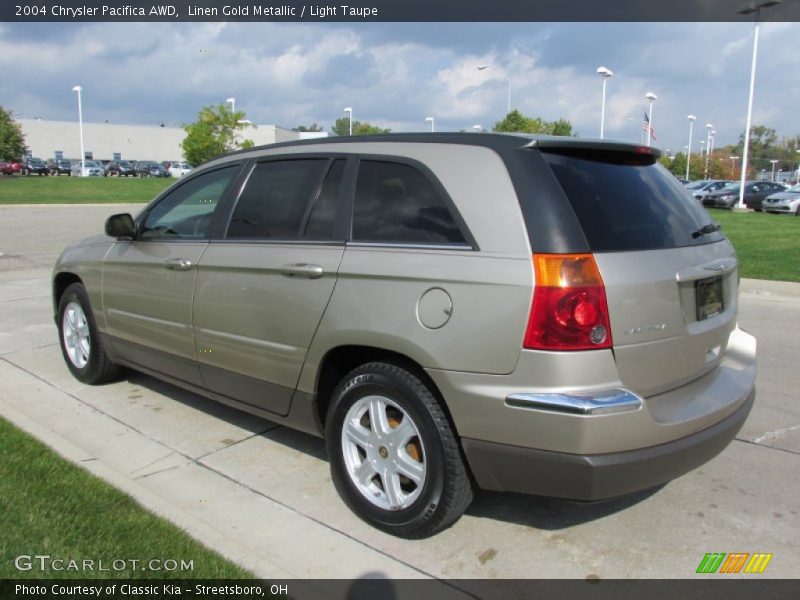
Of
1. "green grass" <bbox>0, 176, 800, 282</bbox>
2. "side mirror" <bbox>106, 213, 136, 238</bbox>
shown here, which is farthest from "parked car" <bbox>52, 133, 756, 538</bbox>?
"green grass" <bbox>0, 176, 800, 282</bbox>

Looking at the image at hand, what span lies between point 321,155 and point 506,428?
71.6 inches

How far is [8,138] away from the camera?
57375 millimetres

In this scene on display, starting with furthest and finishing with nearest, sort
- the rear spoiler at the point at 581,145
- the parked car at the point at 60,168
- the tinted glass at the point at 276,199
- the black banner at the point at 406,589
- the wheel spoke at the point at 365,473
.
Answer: the parked car at the point at 60,168 < the tinted glass at the point at 276,199 < the wheel spoke at the point at 365,473 < the rear spoiler at the point at 581,145 < the black banner at the point at 406,589

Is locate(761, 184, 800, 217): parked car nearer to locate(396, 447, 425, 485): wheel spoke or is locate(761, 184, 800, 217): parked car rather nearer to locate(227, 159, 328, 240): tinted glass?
locate(227, 159, 328, 240): tinted glass

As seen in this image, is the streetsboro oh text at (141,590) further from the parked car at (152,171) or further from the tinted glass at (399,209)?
the parked car at (152,171)

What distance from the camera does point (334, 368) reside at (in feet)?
10.9

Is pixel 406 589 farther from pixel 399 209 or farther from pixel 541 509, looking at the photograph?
pixel 399 209

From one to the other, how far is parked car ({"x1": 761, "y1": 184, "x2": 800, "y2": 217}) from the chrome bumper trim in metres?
31.5

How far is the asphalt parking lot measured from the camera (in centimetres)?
289

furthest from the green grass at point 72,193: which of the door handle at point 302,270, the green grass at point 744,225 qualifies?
the door handle at point 302,270

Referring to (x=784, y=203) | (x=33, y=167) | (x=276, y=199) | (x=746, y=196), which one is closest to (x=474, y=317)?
(x=276, y=199)

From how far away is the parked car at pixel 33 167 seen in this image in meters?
62.9

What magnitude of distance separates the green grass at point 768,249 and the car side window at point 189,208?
30.1 feet

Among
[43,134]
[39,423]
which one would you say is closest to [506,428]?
[39,423]
